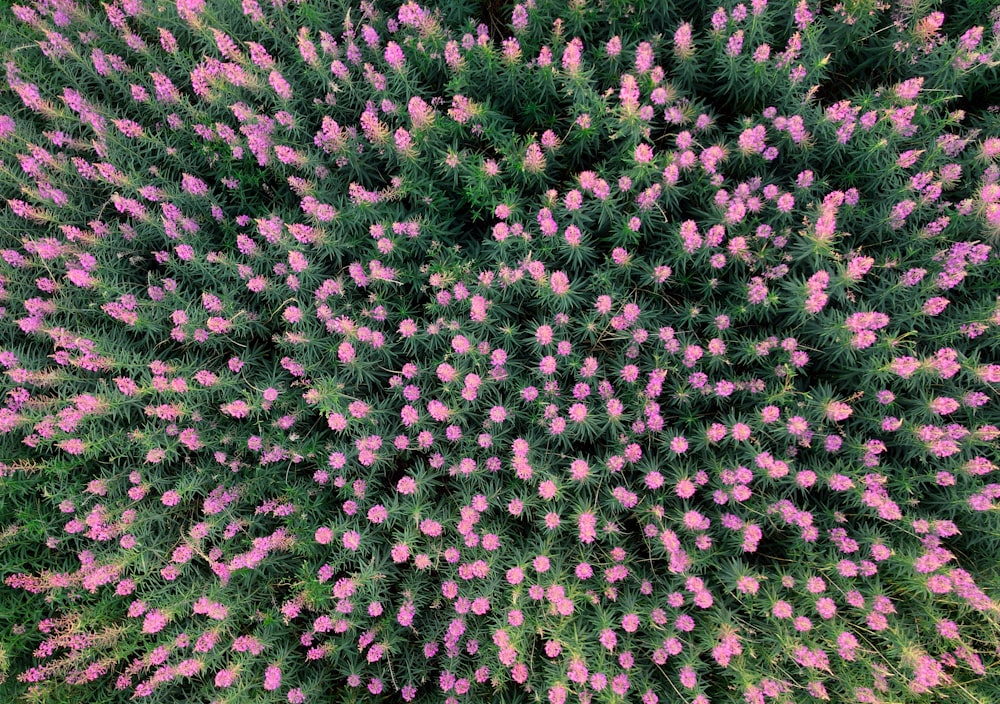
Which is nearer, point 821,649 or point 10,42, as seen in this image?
point 821,649

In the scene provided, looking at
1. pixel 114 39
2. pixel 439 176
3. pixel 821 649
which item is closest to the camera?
pixel 821 649

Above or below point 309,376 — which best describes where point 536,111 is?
above

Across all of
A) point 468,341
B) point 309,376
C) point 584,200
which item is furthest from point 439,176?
point 309,376

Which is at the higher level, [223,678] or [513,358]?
[513,358]

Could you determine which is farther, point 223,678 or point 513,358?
point 513,358

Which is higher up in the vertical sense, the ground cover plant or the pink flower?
the ground cover plant

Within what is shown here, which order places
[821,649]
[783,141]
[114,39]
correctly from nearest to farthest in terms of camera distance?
[821,649] → [783,141] → [114,39]

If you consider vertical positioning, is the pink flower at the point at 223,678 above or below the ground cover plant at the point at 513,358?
below

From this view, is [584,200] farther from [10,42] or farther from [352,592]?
[10,42]
